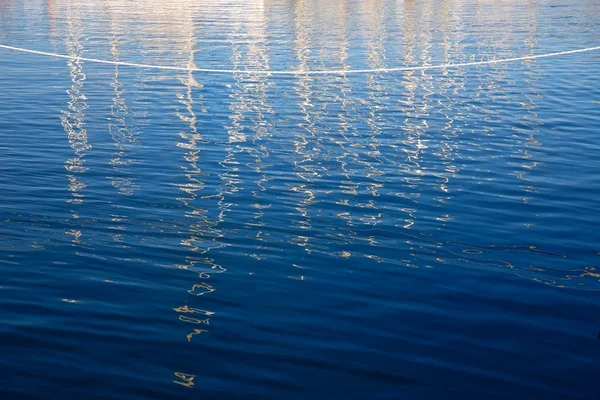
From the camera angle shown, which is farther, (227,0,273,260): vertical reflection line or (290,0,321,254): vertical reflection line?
(227,0,273,260): vertical reflection line

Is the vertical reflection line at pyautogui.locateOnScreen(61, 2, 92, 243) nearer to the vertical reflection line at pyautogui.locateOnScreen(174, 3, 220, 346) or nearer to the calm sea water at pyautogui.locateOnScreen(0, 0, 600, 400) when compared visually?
the calm sea water at pyautogui.locateOnScreen(0, 0, 600, 400)

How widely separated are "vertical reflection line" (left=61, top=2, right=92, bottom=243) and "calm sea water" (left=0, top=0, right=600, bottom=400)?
75mm

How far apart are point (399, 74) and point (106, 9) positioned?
26.9m

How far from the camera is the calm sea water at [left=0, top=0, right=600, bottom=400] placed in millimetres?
7301

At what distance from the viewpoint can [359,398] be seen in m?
6.82

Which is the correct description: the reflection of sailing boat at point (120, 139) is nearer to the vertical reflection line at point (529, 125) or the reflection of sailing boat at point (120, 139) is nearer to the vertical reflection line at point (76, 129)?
the vertical reflection line at point (76, 129)

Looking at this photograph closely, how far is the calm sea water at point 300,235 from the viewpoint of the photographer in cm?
730

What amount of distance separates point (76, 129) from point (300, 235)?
7074mm

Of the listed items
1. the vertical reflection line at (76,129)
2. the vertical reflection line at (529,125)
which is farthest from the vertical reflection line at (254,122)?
the vertical reflection line at (529,125)

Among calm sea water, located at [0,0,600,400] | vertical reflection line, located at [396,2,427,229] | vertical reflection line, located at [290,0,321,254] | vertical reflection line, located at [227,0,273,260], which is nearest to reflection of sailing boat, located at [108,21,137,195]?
calm sea water, located at [0,0,600,400]

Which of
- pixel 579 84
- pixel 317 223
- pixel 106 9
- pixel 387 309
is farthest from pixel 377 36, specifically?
pixel 387 309

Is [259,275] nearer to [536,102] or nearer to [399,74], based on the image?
[536,102]

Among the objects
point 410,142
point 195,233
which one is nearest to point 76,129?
point 410,142

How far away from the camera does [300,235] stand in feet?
34.1
